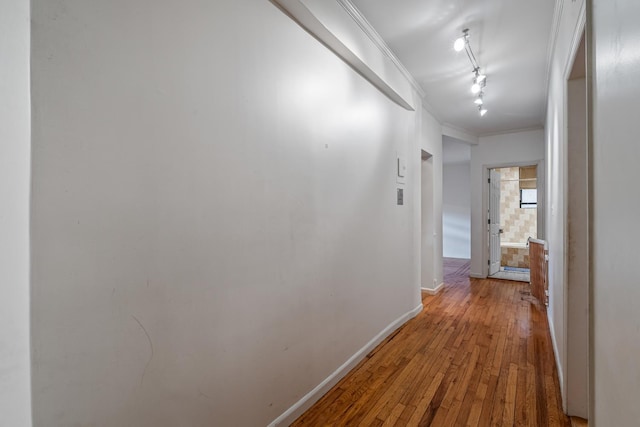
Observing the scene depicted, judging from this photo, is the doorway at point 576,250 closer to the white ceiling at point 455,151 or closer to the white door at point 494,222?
the white ceiling at point 455,151

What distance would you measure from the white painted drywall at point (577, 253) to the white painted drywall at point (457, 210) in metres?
6.83

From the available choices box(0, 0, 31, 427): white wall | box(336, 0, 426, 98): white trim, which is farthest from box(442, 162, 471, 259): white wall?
box(0, 0, 31, 427): white wall

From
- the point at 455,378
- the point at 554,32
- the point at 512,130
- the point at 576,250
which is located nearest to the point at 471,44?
the point at 554,32

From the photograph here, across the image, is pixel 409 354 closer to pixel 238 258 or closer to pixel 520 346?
pixel 520 346

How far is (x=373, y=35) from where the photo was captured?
2.62 m

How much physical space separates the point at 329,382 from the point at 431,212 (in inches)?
136

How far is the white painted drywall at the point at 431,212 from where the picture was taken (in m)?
4.78

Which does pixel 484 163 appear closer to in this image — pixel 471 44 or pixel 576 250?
pixel 471 44

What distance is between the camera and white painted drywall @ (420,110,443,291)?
15.7ft

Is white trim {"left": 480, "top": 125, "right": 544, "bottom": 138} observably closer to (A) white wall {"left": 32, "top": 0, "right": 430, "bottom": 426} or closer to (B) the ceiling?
Result: (B) the ceiling

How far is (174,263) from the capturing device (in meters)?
1.24

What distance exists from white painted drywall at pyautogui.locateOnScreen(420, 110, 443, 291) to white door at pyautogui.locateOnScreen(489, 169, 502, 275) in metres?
1.56

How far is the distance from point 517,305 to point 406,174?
258cm

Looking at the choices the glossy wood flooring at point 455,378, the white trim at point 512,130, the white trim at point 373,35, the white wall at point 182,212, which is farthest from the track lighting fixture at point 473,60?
the glossy wood flooring at point 455,378
